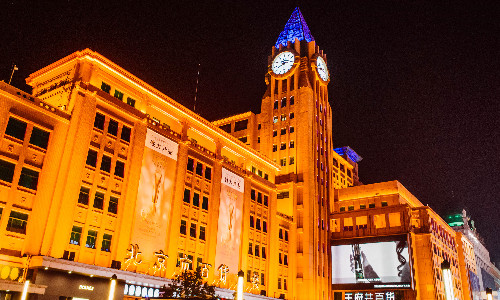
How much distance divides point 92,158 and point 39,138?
4.65 meters

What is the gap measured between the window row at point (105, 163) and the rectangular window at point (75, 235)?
5746 millimetres

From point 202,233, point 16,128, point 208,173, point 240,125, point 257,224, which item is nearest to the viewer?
point 16,128

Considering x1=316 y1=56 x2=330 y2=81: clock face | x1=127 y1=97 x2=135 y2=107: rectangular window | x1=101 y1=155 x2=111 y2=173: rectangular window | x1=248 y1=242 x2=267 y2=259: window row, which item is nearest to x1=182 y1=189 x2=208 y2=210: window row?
x1=248 y1=242 x2=267 y2=259: window row

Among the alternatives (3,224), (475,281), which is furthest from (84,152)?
(475,281)

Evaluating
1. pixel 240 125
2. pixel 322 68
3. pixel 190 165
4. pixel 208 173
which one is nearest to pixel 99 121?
pixel 190 165

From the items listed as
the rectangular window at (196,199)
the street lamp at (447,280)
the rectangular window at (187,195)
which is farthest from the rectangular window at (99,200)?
the street lamp at (447,280)

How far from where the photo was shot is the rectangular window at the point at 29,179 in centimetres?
3275

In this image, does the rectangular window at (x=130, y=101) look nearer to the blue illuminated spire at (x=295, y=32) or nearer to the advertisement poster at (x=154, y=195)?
the advertisement poster at (x=154, y=195)

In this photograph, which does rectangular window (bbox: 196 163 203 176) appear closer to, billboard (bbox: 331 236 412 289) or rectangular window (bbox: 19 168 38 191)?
rectangular window (bbox: 19 168 38 191)

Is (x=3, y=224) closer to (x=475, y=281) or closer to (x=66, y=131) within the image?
(x=66, y=131)

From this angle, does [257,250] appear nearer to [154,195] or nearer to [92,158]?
[154,195]

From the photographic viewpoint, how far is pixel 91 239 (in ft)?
117

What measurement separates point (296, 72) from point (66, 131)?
47645 mm

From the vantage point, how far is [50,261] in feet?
102
